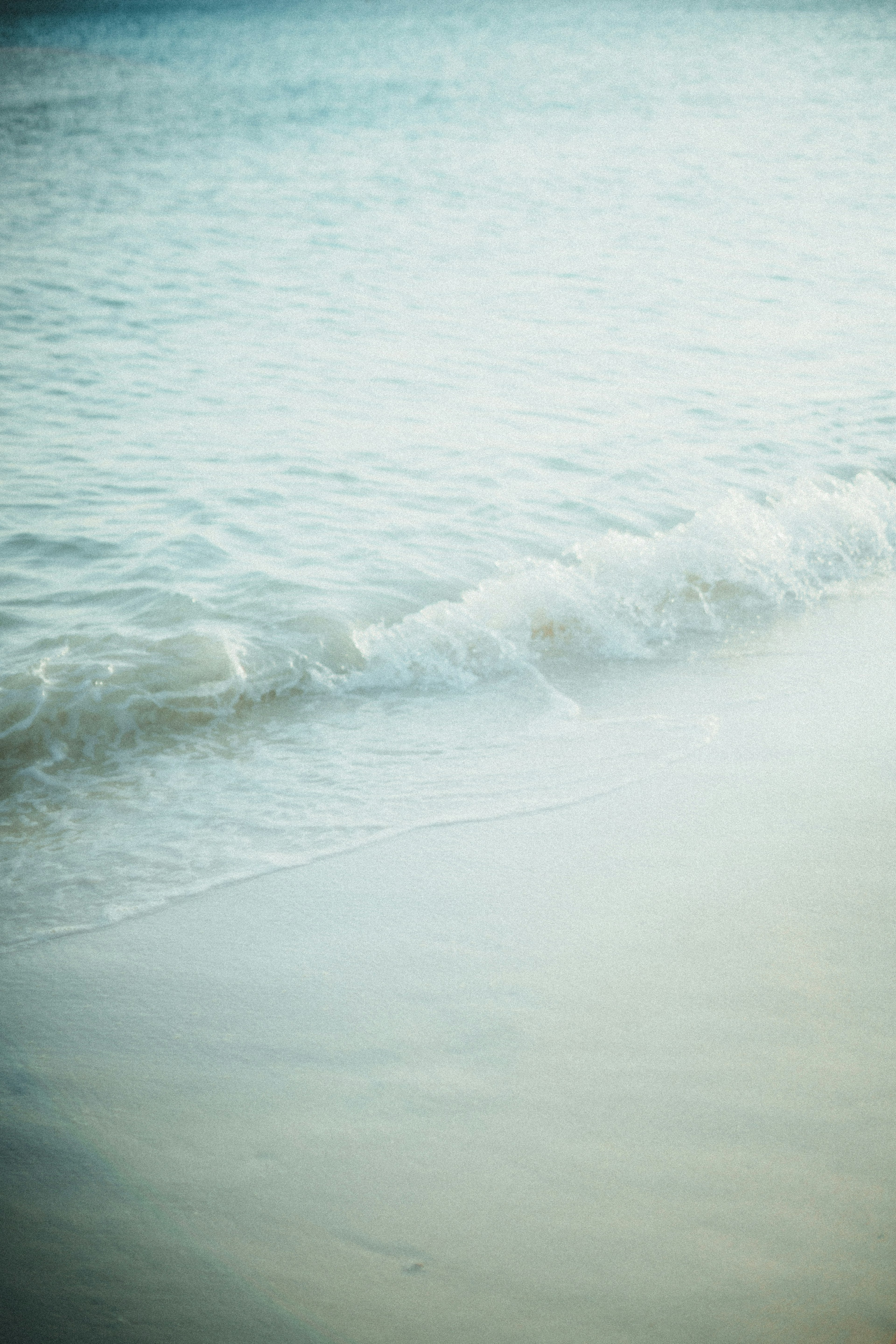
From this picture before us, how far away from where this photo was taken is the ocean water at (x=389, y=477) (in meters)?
4.11

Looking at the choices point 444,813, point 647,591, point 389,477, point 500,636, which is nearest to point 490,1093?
point 444,813

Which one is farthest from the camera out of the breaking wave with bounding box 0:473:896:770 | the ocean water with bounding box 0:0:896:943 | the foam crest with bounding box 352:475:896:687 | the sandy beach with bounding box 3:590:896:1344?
the foam crest with bounding box 352:475:896:687

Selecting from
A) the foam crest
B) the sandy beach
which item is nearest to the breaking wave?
the foam crest

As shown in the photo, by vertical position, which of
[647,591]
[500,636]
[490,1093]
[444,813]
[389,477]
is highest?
[389,477]

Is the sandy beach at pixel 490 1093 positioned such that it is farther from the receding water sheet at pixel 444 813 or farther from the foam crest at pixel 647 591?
the foam crest at pixel 647 591

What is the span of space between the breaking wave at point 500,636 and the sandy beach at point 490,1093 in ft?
4.70

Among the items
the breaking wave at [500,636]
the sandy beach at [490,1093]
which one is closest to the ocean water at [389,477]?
the breaking wave at [500,636]

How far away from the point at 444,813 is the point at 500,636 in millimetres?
1707

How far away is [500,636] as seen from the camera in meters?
5.29

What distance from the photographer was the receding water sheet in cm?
210

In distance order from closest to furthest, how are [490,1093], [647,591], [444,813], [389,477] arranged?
1. [490,1093]
2. [444,813]
3. [647,591]
4. [389,477]

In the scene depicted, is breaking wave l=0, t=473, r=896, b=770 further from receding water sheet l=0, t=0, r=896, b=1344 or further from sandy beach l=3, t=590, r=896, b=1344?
sandy beach l=3, t=590, r=896, b=1344

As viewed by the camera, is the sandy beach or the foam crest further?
the foam crest

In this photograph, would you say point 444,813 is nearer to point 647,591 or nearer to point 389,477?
point 647,591
